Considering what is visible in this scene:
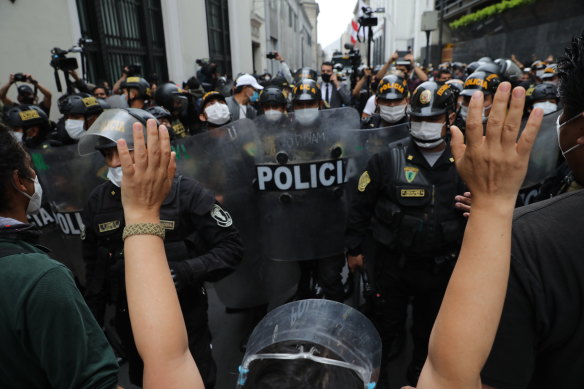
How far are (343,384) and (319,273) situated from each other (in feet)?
8.45

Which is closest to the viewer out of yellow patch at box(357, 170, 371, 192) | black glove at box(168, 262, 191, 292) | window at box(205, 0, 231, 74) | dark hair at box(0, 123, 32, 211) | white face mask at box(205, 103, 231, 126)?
dark hair at box(0, 123, 32, 211)

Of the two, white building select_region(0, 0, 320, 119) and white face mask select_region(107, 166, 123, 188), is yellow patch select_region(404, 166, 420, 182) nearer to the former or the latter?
white face mask select_region(107, 166, 123, 188)

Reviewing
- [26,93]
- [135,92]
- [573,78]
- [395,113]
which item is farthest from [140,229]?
[26,93]

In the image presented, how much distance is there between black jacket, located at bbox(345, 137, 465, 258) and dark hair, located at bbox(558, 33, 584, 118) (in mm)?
1497

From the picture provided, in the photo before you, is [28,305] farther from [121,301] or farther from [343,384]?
[121,301]

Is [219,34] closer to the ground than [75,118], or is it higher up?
higher up

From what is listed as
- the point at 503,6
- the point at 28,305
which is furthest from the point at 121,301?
the point at 503,6

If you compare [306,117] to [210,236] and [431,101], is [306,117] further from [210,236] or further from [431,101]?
[210,236]

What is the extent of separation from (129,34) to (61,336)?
12186 millimetres

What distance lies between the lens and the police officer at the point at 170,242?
82.2 inches

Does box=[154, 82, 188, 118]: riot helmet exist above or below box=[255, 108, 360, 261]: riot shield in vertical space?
above

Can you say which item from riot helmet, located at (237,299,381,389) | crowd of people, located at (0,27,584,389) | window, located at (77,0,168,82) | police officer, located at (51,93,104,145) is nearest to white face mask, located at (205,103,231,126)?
police officer, located at (51,93,104,145)

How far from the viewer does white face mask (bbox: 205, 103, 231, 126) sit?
4.16m

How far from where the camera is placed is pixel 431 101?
8.43ft
